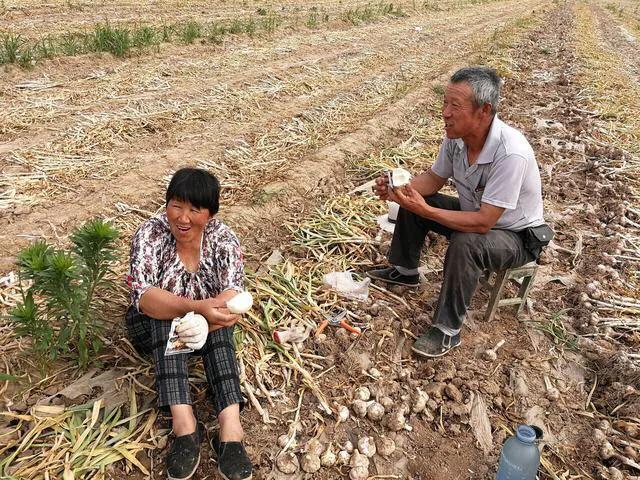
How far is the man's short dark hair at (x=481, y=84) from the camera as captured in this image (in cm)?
283

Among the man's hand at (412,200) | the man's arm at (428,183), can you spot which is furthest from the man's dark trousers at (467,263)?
the man's arm at (428,183)

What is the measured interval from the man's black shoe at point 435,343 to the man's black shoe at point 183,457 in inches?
55.7

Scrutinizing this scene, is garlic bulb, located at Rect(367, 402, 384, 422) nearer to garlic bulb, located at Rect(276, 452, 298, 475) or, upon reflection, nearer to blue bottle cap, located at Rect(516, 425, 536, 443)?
garlic bulb, located at Rect(276, 452, 298, 475)

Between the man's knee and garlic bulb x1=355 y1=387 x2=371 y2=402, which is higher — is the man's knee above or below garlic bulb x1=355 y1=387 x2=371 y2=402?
above

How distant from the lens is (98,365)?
105 inches

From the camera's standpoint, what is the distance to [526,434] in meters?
2.20

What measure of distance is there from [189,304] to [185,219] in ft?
1.33

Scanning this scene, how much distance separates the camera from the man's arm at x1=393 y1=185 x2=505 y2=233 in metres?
2.95

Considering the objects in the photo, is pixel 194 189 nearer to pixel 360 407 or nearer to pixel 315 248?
pixel 360 407

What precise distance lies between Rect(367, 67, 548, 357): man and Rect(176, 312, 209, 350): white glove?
1.37 m

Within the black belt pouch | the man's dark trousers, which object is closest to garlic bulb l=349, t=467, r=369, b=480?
the man's dark trousers

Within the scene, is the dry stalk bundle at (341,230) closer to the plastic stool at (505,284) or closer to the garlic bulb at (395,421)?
the plastic stool at (505,284)

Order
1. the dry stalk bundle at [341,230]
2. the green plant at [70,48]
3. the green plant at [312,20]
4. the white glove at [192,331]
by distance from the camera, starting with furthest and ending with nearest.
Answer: the green plant at [312,20] < the green plant at [70,48] < the dry stalk bundle at [341,230] < the white glove at [192,331]

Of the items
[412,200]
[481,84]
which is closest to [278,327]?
[412,200]
